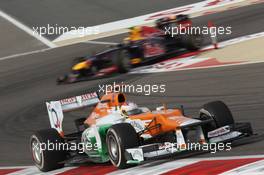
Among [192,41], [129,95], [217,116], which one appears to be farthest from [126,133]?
[192,41]

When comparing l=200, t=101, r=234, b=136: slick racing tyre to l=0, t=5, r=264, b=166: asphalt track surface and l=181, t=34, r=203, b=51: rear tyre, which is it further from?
l=181, t=34, r=203, b=51: rear tyre

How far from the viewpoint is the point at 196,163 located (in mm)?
10391

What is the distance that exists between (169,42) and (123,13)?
936 cm

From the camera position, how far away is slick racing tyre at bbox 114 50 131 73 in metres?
21.9

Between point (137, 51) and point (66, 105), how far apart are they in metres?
9.69

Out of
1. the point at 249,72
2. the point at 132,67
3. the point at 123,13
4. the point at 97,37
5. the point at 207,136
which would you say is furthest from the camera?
the point at 123,13

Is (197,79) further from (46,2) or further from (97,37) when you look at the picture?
(46,2)

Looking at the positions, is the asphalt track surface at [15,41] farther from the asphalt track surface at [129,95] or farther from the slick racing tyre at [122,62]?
the slick racing tyre at [122,62]

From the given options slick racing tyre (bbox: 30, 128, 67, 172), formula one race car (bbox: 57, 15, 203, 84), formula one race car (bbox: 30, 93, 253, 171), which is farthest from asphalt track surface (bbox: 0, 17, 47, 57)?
slick racing tyre (bbox: 30, 128, 67, 172)

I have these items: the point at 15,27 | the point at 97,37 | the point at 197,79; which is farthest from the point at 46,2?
the point at 197,79

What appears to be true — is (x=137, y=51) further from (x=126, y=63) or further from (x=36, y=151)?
(x=36, y=151)

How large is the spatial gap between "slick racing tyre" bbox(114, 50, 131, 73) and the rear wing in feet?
28.9

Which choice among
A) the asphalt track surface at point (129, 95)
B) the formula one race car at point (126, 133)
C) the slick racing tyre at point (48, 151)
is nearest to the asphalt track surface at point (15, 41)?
the asphalt track surface at point (129, 95)

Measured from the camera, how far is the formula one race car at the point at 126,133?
35.1 feet
